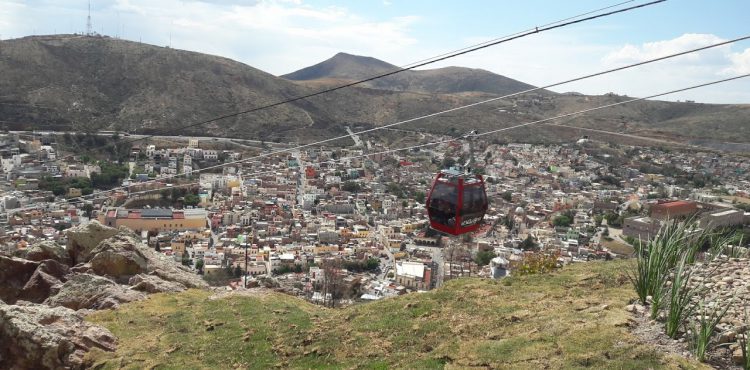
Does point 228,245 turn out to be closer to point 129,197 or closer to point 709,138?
point 129,197

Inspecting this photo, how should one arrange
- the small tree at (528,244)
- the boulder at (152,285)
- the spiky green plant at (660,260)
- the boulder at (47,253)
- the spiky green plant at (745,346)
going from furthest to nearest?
the small tree at (528,244)
the boulder at (47,253)
the boulder at (152,285)
the spiky green plant at (660,260)
the spiky green plant at (745,346)

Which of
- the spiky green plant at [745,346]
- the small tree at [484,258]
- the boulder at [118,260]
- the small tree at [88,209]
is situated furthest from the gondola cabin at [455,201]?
the small tree at [88,209]

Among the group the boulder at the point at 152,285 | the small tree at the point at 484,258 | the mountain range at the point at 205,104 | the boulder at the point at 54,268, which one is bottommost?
the small tree at the point at 484,258

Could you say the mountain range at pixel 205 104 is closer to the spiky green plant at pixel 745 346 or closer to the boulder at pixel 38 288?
the boulder at pixel 38 288

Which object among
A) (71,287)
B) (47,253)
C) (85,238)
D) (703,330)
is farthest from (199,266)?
(703,330)

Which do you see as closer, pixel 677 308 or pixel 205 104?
pixel 677 308

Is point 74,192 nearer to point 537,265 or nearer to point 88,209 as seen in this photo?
point 88,209

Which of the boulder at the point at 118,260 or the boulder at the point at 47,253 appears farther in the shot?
the boulder at the point at 47,253

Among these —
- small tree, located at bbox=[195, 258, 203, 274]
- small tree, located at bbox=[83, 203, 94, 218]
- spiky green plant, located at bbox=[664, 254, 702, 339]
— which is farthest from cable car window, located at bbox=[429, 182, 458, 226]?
small tree, located at bbox=[83, 203, 94, 218]
